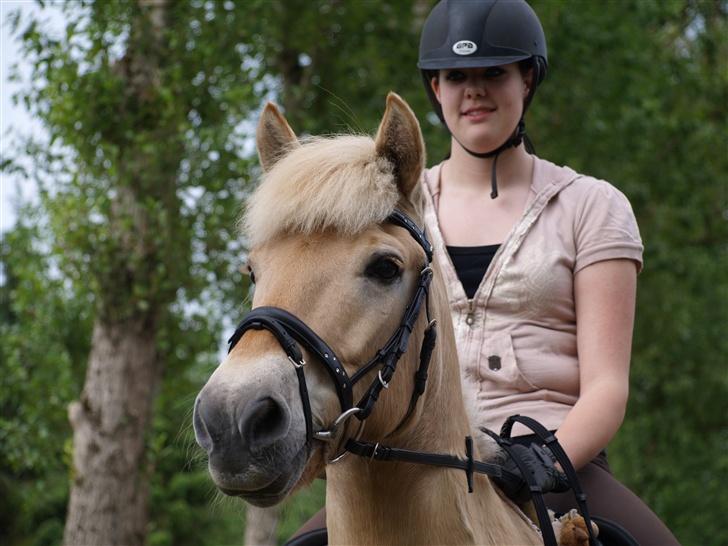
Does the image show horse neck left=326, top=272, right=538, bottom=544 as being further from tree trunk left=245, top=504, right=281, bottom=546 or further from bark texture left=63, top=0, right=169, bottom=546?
tree trunk left=245, top=504, right=281, bottom=546

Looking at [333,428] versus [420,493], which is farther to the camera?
[420,493]

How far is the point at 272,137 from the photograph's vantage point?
3.55 m

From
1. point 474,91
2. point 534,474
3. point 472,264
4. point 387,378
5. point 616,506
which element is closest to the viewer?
point 387,378

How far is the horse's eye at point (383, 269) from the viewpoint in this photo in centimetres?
296

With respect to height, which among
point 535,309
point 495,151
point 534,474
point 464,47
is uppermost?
point 464,47

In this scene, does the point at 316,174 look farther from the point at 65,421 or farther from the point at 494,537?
the point at 65,421

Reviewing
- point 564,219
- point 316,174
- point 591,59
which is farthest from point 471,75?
point 591,59

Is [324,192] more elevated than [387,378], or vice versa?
[324,192]

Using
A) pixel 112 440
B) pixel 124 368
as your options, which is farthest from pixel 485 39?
pixel 112 440

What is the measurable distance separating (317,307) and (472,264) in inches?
50.0

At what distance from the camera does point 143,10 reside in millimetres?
10281

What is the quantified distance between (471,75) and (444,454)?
169 centimetres

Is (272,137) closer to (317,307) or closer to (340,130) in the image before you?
(317,307)

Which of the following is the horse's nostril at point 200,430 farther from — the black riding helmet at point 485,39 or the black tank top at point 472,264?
the black riding helmet at point 485,39
